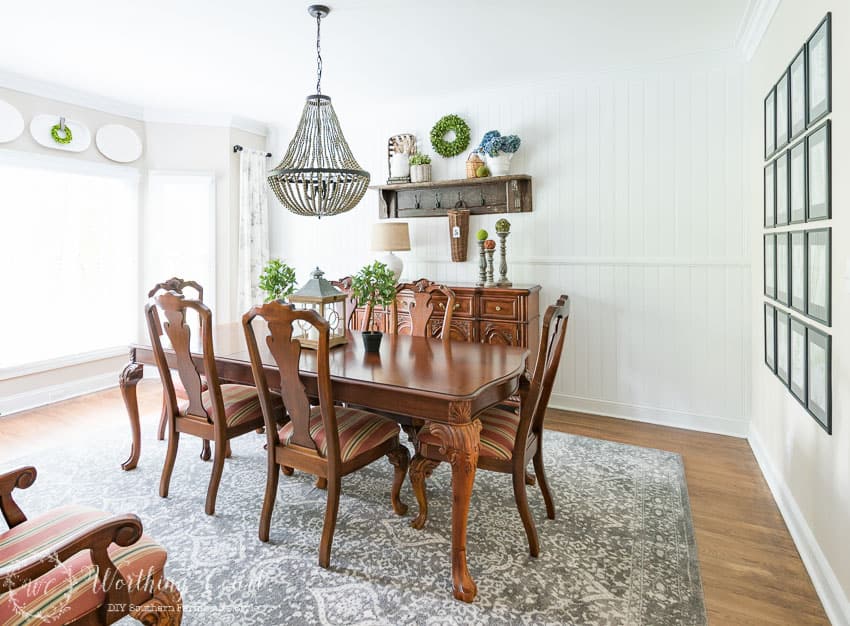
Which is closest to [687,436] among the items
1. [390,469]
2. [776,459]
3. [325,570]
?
[776,459]

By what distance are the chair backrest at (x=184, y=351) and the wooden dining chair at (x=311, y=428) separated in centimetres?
33

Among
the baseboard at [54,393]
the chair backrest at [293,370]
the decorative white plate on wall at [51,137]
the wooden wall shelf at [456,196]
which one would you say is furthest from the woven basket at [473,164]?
the baseboard at [54,393]

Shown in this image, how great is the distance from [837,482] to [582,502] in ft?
3.64

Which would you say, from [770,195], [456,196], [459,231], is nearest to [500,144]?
[456,196]

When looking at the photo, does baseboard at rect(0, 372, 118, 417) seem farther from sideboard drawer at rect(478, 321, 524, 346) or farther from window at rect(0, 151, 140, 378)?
sideboard drawer at rect(478, 321, 524, 346)

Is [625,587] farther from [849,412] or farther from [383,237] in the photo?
[383,237]

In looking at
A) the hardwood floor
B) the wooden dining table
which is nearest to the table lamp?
the wooden dining table

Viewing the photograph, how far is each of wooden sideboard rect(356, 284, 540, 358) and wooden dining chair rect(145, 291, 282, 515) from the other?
5.35ft

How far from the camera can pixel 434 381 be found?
7.02 ft

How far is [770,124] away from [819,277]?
1298mm

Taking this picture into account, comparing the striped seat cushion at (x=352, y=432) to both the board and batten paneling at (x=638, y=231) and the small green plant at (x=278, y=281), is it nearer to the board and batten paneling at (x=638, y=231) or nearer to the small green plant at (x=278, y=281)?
the small green plant at (x=278, y=281)

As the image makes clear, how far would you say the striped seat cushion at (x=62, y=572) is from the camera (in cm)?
122

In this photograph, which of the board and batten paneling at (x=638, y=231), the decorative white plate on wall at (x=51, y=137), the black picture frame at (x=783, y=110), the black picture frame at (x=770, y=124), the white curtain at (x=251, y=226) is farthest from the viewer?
the white curtain at (x=251, y=226)

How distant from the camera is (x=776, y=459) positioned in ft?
9.29
